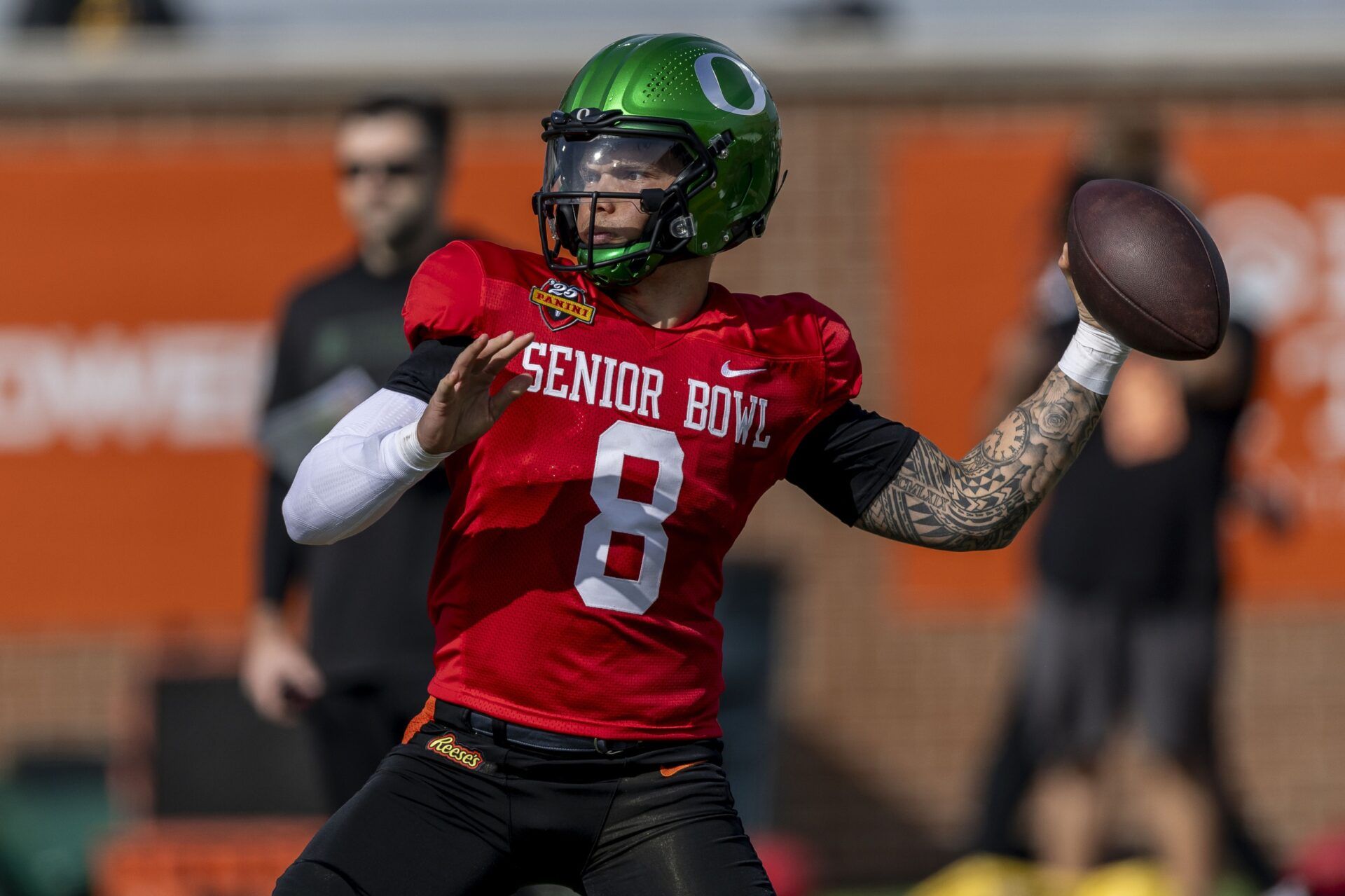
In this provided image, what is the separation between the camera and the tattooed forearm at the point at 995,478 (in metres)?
3.21

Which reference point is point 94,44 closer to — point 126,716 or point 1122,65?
point 126,716

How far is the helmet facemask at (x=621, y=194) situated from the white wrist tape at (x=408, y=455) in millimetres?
390

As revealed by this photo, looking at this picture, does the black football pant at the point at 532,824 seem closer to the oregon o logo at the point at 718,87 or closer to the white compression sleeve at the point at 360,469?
the white compression sleeve at the point at 360,469

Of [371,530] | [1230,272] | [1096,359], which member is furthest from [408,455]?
[1230,272]

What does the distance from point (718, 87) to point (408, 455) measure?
834mm

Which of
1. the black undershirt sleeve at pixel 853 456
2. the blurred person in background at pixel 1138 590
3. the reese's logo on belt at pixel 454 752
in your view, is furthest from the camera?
the blurred person in background at pixel 1138 590

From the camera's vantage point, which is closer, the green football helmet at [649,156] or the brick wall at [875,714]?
the green football helmet at [649,156]

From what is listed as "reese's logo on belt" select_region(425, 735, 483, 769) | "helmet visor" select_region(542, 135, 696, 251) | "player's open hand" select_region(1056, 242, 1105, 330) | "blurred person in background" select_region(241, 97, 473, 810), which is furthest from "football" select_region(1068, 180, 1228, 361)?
"blurred person in background" select_region(241, 97, 473, 810)

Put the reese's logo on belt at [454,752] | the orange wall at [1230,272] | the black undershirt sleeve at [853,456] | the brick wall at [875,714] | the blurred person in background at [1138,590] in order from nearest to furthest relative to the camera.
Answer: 1. the reese's logo on belt at [454,752]
2. the black undershirt sleeve at [853,456]
3. the blurred person in background at [1138,590]
4. the orange wall at [1230,272]
5. the brick wall at [875,714]

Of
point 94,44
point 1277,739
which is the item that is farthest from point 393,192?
point 1277,739

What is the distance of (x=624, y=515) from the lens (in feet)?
10.2

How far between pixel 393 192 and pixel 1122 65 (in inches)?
A: 174

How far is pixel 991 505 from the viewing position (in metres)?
3.22

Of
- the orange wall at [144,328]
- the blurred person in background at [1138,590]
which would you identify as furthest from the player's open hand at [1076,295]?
the orange wall at [144,328]
